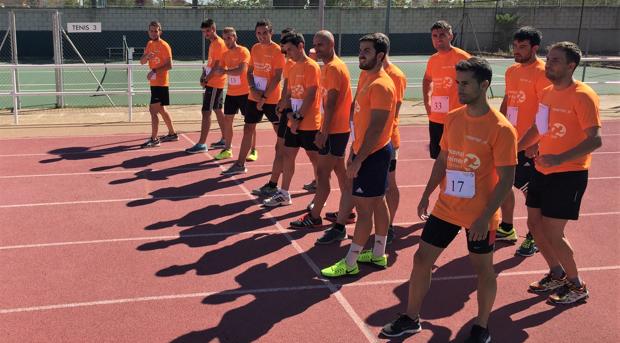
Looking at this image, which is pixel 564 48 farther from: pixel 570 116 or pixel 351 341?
pixel 351 341

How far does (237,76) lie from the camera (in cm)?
945

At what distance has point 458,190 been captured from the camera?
3795mm

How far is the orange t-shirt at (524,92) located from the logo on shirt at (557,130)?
0.98 meters

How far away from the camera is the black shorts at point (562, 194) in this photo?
464 cm

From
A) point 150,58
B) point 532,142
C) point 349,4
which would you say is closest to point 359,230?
point 532,142

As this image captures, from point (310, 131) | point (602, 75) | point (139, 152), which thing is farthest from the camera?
point (602, 75)

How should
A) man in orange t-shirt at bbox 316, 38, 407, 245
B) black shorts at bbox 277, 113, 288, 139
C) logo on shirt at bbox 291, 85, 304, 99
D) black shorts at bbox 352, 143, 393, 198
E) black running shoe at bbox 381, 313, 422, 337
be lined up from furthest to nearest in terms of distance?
black shorts at bbox 277, 113, 288, 139 → logo on shirt at bbox 291, 85, 304, 99 → man in orange t-shirt at bbox 316, 38, 407, 245 → black shorts at bbox 352, 143, 393, 198 → black running shoe at bbox 381, 313, 422, 337

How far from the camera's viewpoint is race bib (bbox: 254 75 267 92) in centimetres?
863

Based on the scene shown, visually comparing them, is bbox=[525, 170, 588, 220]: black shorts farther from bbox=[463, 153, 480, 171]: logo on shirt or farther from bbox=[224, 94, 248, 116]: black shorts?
bbox=[224, 94, 248, 116]: black shorts

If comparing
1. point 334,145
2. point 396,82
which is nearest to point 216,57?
point 334,145

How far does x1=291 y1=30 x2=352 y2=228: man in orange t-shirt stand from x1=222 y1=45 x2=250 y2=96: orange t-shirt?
3527mm

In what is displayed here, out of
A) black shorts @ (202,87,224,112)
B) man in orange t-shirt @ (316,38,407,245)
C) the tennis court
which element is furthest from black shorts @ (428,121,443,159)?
the tennis court

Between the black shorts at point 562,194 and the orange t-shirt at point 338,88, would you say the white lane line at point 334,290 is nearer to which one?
the orange t-shirt at point 338,88

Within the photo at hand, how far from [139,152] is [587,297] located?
765cm
